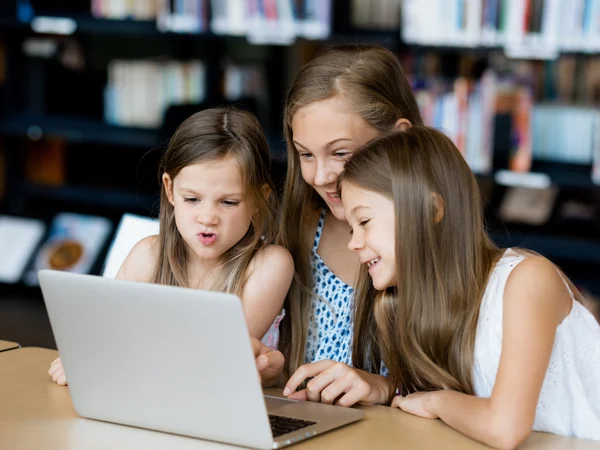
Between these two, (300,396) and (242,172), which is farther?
(242,172)

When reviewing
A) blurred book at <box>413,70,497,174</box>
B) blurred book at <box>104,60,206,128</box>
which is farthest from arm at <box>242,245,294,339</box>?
blurred book at <box>104,60,206,128</box>

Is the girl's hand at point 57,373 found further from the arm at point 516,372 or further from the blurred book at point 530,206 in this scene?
the blurred book at point 530,206

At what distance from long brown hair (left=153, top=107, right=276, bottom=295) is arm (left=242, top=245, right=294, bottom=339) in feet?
0.07

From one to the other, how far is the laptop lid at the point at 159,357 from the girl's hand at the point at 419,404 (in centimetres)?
28

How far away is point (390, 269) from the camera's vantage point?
148cm

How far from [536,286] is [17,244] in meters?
3.11

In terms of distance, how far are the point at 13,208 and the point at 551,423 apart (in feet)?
10.8

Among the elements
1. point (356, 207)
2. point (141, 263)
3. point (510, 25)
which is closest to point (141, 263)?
point (141, 263)

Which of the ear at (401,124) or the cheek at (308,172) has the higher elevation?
the ear at (401,124)

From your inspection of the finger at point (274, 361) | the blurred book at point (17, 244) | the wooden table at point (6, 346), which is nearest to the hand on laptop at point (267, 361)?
the finger at point (274, 361)

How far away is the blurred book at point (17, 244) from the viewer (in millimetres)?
4047

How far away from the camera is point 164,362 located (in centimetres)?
122

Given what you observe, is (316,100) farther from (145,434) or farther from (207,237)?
(145,434)

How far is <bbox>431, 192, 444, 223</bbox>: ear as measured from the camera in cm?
143
